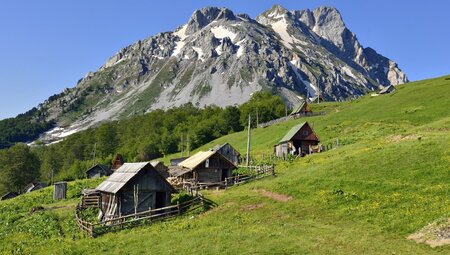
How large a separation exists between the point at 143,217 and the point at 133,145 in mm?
137573

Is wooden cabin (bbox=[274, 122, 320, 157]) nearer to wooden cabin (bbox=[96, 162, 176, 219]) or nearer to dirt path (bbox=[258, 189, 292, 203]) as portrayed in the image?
dirt path (bbox=[258, 189, 292, 203])

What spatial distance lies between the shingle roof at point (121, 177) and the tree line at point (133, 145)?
237 feet

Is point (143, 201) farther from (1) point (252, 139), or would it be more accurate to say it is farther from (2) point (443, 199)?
(1) point (252, 139)

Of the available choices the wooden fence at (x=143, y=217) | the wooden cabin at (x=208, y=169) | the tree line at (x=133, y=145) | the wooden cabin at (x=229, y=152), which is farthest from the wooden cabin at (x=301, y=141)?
the tree line at (x=133, y=145)

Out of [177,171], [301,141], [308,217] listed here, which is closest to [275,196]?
[308,217]

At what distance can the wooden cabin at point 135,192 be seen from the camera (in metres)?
41.2

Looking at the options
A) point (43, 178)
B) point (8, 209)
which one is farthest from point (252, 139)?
point (43, 178)

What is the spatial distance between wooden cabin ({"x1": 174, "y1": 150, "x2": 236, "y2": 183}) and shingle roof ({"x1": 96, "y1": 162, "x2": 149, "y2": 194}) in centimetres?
1333

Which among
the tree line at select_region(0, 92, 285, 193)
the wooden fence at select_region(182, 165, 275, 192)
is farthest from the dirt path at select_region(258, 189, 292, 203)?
the tree line at select_region(0, 92, 285, 193)

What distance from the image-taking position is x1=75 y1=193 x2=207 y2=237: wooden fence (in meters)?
34.9

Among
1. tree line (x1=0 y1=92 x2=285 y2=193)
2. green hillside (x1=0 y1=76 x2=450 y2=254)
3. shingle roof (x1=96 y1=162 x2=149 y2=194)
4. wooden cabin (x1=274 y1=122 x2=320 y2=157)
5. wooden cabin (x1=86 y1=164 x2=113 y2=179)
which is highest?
tree line (x1=0 y1=92 x2=285 y2=193)

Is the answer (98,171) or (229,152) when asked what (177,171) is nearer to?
(229,152)

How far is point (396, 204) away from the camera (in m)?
32.6

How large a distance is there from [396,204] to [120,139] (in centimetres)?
17647
